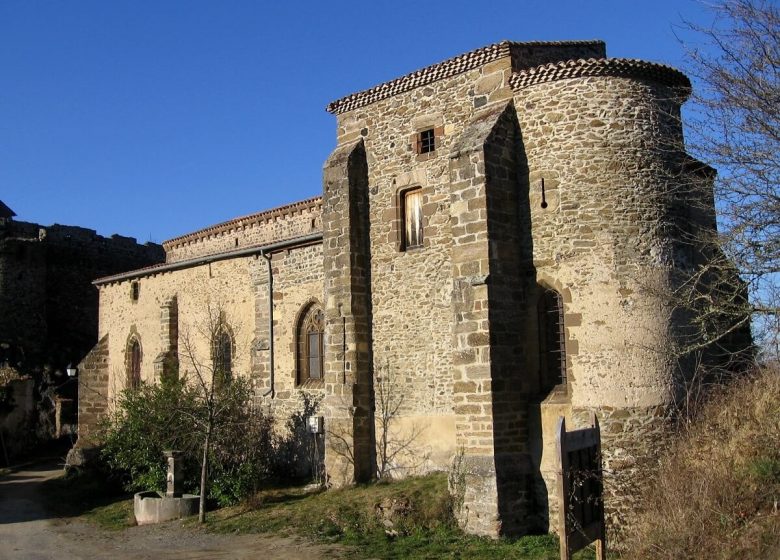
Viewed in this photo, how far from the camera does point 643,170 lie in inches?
510

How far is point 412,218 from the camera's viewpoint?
15.5 metres

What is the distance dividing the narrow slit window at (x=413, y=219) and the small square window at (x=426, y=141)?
0.81 m

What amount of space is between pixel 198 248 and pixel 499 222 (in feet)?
A: 59.5

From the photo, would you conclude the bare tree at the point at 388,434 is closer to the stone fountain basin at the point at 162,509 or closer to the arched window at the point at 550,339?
the arched window at the point at 550,339

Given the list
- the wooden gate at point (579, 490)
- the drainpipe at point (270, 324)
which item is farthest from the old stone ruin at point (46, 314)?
the wooden gate at point (579, 490)

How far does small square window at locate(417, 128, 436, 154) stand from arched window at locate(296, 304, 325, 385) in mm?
4985

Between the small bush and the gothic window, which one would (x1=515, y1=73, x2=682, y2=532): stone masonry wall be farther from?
the small bush

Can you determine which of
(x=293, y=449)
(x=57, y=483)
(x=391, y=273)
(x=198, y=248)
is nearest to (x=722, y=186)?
(x=391, y=273)

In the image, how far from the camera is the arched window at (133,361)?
81.9 ft

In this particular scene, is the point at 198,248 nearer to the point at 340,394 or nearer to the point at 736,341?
the point at 340,394

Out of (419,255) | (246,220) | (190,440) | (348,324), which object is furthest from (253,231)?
(419,255)

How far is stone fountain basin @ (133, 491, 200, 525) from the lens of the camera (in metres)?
16.2

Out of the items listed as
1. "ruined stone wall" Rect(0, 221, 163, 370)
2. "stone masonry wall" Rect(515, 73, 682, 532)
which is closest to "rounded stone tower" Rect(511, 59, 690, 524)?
"stone masonry wall" Rect(515, 73, 682, 532)

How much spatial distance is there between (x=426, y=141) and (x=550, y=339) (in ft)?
→ 15.5
